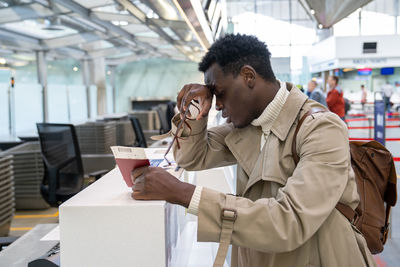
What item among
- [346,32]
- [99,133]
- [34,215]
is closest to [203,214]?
[34,215]

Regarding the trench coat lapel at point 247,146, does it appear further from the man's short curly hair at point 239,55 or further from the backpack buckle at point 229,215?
the backpack buckle at point 229,215

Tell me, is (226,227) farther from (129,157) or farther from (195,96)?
(195,96)

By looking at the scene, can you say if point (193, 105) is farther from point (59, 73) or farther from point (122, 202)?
point (59, 73)

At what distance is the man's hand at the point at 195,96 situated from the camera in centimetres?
145

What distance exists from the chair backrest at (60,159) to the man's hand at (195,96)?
3.75 m

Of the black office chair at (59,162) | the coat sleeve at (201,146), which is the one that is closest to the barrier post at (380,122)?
the black office chair at (59,162)

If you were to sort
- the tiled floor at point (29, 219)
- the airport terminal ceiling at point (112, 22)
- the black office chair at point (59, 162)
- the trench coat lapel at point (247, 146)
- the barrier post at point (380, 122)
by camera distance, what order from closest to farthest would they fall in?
the trench coat lapel at point (247, 146), the airport terminal ceiling at point (112, 22), the black office chair at point (59, 162), the tiled floor at point (29, 219), the barrier post at point (380, 122)

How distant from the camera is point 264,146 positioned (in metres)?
1.43

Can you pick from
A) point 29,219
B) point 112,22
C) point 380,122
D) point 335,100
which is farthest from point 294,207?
point 335,100

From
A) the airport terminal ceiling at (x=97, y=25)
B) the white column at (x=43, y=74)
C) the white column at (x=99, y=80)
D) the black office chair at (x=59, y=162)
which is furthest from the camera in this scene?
the white column at (x=99, y=80)

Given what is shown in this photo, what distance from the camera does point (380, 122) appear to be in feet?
20.4

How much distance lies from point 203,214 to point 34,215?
616 cm

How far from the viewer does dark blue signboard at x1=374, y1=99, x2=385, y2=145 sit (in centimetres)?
604

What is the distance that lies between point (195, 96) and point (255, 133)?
250 millimetres
